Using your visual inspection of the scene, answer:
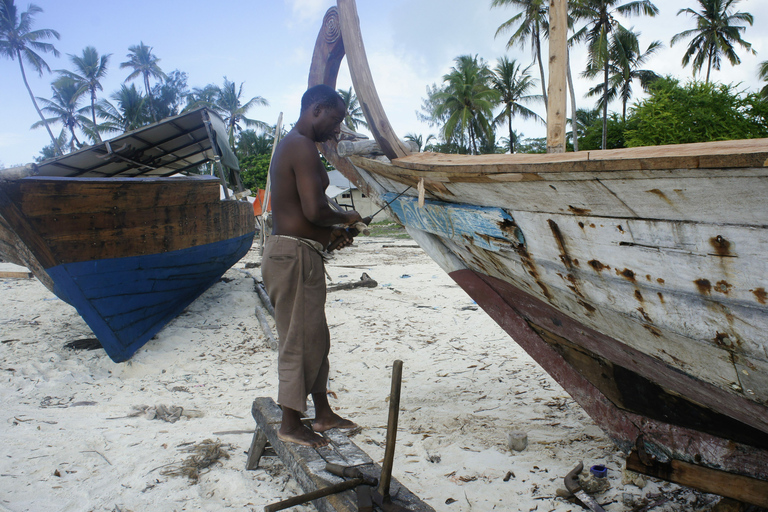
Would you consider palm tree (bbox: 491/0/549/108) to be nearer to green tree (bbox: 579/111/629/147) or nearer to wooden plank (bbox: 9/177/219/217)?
green tree (bbox: 579/111/629/147)

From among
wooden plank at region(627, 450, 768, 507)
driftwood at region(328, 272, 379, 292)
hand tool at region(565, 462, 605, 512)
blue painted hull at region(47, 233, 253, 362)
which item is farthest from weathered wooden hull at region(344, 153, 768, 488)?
driftwood at region(328, 272, 379, 292)

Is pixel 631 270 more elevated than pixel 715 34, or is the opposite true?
pixel 715 34

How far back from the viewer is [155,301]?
15.3 feet

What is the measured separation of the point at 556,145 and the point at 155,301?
12.8 feet

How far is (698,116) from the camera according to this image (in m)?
19.2

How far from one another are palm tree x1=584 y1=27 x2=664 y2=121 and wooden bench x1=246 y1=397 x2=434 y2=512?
26.5m

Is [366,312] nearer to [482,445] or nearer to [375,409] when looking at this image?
[375,409]

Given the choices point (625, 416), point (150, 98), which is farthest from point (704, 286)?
point (150, 98)

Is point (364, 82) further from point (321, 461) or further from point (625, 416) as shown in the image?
point (625, 416)

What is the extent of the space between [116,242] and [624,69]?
29154mm

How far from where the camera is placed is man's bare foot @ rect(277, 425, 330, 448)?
2225 millimetres

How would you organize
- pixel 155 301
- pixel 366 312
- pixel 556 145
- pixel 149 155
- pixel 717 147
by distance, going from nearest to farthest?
1. pixel 717 147
2. pixel 556 145
3. pixel 155 301
4. pixel 366 312
5. pixel 149 155

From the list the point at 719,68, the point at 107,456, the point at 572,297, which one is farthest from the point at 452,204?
the point at 719,68

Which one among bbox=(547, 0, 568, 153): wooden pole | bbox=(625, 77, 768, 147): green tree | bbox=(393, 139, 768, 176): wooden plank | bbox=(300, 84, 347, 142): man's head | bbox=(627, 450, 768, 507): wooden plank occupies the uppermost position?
bbox=(625, 77, 768, 147): green tree
